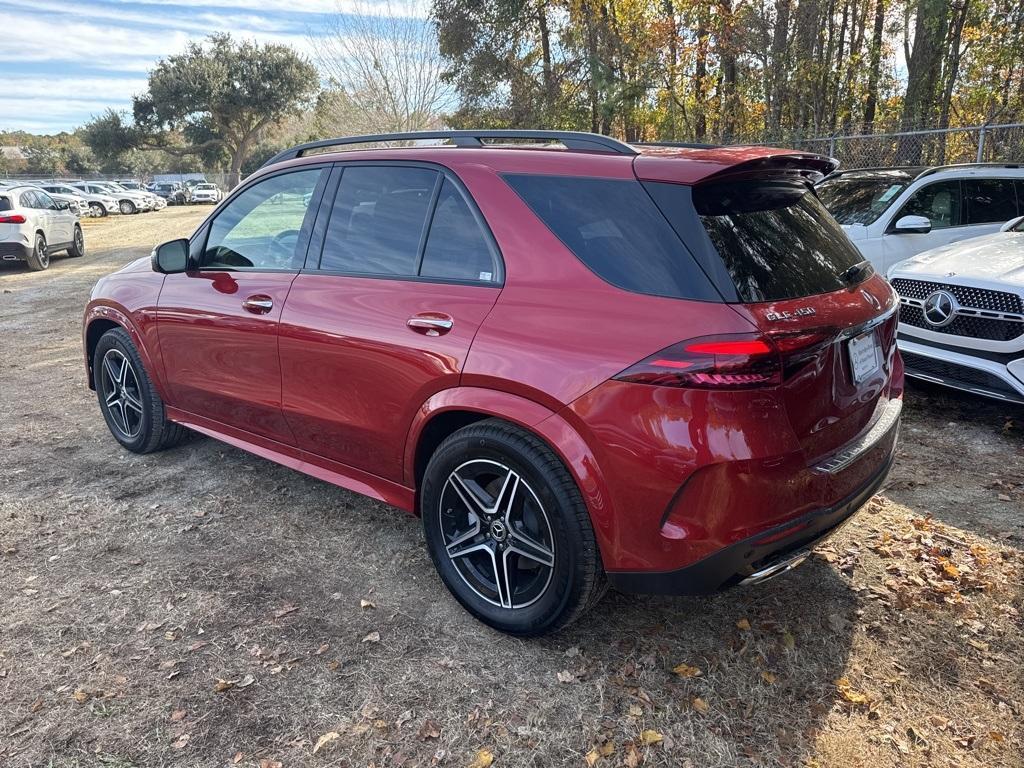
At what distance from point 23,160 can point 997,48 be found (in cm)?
6995

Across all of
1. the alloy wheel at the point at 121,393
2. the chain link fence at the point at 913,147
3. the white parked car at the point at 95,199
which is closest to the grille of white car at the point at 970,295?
the alloy wheel at the point at 121,393

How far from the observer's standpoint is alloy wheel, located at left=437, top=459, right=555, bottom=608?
2662mm

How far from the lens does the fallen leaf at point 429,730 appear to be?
2379mm

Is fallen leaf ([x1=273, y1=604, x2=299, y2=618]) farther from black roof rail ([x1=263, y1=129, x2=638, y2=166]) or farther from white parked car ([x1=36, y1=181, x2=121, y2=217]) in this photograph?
white parked car ([x1=36, y1=181, x2=121, y2=217])

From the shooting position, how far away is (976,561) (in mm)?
3281

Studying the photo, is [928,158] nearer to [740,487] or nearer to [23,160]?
[740,487]

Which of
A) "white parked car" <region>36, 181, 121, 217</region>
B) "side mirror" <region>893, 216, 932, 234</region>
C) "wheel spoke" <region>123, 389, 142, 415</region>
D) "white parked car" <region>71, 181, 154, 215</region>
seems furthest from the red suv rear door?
"white parked car" <region>71, 181, 154, 215</region>

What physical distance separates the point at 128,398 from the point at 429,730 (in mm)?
3282

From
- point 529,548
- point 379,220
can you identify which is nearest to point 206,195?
point 379,220

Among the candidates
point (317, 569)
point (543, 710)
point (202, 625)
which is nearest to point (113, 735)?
point (202, 625)

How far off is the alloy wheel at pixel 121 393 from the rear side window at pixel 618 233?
313 centimetres

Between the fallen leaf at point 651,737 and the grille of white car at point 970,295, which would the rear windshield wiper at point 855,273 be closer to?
the fallen leaf at point 651,737

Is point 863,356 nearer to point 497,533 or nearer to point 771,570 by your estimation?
point 771,570

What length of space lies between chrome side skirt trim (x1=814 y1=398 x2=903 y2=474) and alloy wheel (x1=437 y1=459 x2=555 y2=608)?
0.96m
